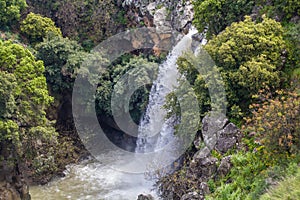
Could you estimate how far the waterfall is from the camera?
65.2 feet

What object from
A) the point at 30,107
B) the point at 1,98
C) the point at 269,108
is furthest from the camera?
the point at 30,107

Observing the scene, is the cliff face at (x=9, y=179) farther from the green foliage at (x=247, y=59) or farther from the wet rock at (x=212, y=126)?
the green foliage at (x=247, y=59)

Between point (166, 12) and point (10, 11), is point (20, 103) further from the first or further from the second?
point (166, 12)

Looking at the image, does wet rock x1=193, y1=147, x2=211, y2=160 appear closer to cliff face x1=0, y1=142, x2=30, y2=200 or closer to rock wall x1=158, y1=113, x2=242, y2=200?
rock wall x1=158, y1=113, x2=242, y2=200

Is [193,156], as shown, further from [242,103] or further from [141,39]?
[141,39]

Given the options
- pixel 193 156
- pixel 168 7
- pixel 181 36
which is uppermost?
pixel 168 7

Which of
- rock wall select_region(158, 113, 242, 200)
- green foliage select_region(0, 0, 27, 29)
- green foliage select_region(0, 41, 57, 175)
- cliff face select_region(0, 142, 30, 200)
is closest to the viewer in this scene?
rock wall select_region(158, 113, 242, 200)

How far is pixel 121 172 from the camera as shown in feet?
64.1

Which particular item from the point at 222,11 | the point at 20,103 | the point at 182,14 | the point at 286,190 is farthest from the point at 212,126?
the point at 182,14

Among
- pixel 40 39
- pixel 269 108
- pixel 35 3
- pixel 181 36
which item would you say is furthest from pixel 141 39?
pixel 269 108

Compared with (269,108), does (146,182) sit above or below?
below

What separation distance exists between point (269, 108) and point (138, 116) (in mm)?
11823

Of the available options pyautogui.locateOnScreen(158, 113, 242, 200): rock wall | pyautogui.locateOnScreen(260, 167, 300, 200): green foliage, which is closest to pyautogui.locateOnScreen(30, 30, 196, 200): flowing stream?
pyautogui.locateOnScreen(158, 113, 242, 200): rock wall

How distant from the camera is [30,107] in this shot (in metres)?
15.7
